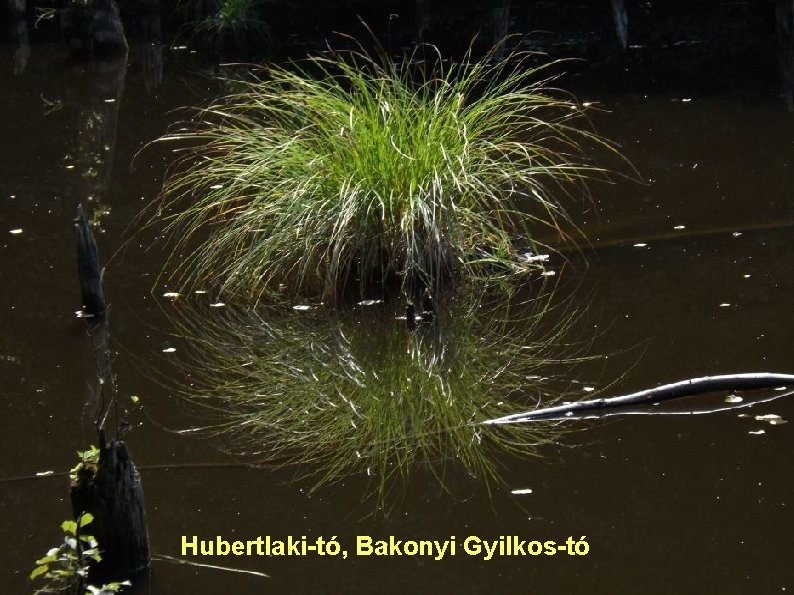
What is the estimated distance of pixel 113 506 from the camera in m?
4.42

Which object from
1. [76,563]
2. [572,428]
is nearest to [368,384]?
[572,428]

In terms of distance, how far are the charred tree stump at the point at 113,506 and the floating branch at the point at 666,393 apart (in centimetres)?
187

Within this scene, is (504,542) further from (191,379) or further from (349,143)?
(349,143)

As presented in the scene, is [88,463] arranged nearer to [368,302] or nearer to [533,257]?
[368,302]

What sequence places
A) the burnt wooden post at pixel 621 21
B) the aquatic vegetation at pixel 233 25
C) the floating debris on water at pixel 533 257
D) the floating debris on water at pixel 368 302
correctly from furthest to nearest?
the aquatic vegetation at pixel 233 25
the burnt wooden post at pixel 621 21
the floating debris on water at pixel 533 257
the floating debris on water at pixel 368 302

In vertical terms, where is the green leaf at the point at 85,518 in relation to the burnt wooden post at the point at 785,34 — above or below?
below

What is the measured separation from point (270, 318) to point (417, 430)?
1.79 m

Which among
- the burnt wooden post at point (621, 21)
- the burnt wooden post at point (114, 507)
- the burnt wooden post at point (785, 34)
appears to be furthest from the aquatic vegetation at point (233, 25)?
the burnt wooden post at point (114, 507)

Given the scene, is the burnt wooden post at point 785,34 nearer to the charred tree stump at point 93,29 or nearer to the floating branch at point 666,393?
the floating branch at point 666,393

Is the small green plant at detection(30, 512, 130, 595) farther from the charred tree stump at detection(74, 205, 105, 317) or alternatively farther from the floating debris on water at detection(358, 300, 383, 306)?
the floating debris on water at detection(358, 300, 383, 306)

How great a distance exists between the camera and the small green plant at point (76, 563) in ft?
13.4

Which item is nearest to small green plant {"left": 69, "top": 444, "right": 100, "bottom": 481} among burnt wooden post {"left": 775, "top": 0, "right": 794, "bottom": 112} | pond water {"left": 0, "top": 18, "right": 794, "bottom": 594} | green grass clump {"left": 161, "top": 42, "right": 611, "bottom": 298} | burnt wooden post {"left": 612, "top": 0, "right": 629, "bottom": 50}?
pond water {"left": 0, "top": 18, "right": 794, "bottom": 594}

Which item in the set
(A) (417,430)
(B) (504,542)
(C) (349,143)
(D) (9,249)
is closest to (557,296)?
(C) (349,143)

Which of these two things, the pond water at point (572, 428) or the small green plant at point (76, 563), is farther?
the pond water at point (572, 428)
